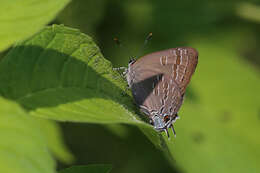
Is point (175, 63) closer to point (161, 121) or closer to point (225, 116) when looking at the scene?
point (161, 121)

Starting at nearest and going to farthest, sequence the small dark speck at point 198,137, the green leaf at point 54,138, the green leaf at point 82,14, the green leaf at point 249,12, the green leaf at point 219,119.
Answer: the green leaf at point 54,138
the green leaf at point 82,14
the green leaf at point 219,119
the small dark speck at point 198,137
the green leaf at point 249,12

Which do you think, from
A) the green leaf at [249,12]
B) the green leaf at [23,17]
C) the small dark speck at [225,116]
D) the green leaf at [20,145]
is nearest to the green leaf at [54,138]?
the small dark speck at [225,116]

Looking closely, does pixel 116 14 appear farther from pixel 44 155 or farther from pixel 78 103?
pixel 44 155

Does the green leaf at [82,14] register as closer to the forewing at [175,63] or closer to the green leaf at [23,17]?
the forewing at [175,63]

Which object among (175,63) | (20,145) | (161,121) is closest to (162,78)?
(175,63)

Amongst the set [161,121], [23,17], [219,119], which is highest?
[23,17]

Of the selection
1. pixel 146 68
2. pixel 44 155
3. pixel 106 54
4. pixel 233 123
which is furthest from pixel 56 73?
pixel 233 123

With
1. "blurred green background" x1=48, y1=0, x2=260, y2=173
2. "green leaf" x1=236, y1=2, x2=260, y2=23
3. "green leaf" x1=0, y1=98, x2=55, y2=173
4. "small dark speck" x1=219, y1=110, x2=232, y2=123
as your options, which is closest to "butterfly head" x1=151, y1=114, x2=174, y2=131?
"blurred green background" x1=48, y1=0, x2=260, y2=173

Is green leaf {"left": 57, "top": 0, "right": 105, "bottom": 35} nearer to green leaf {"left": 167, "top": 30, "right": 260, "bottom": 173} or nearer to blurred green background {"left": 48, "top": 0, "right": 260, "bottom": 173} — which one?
blurred green background {"left": 48, "top": 0, "right": 260, "bottom": 173}
